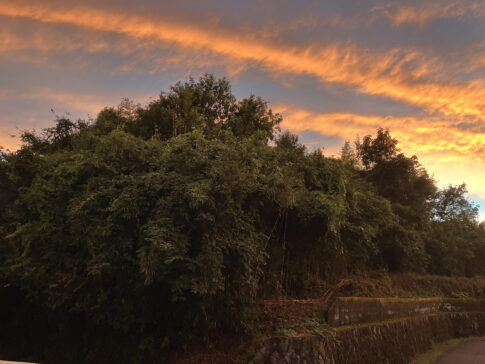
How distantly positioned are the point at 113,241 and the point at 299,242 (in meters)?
5.68

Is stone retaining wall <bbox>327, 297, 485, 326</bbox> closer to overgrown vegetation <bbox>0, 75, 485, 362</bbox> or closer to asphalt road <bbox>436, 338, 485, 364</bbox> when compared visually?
overgrown vegetation <bbox>0, 75, 485, 362</bbox>

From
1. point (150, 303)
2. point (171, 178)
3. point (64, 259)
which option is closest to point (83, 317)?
point (64, 259)

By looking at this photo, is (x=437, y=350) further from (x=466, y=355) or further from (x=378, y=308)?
(x=378, y=308)

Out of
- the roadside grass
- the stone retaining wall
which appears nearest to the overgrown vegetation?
the stone retaining wall

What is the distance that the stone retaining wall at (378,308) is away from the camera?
9992mm

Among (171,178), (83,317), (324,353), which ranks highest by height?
(171,178)

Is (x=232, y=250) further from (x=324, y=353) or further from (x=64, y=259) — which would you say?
(x=64, y=259)

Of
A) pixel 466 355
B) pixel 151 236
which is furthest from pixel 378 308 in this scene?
pixel 151 236

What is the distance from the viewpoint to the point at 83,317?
923 cm

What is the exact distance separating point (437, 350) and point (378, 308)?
4946 mm

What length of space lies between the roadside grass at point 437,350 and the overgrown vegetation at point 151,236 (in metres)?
4.51

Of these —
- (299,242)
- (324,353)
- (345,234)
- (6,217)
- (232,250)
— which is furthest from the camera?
(345,234)

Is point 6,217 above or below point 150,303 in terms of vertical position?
above

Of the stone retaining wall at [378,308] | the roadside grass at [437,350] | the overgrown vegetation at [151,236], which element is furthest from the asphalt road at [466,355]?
the overgrown vegetation at [151,236]
